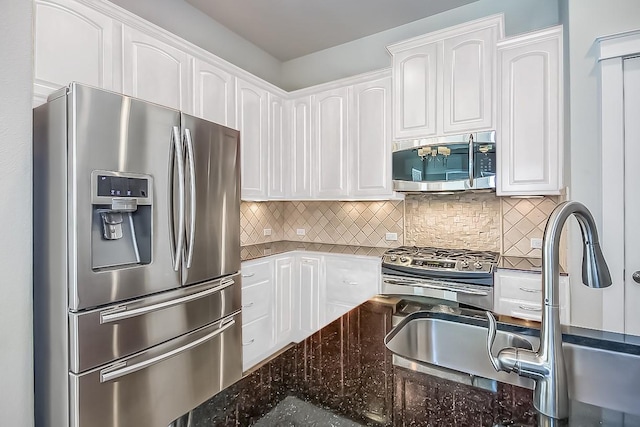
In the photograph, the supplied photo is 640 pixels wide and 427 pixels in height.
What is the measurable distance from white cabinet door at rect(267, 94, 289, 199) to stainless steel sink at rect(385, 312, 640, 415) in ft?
7.90

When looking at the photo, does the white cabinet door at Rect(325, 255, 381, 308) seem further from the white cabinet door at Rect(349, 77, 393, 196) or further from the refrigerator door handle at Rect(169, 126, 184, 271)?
the refrigerator door handle at Rect(169, 126, 184, 271)

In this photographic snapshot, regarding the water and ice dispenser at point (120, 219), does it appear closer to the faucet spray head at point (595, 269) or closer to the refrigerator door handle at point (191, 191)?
the refrigerator door handle at point (191, 191)

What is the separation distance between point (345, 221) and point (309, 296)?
91cm

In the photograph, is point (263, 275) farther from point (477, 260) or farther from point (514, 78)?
point (514, 78)

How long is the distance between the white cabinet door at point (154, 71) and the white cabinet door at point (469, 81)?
1.99 m

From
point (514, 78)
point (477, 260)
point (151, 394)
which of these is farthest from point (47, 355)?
point (514, 78)

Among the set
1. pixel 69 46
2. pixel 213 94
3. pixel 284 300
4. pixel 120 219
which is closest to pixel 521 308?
pixel 284 300

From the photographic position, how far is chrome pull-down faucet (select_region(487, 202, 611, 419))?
610mm

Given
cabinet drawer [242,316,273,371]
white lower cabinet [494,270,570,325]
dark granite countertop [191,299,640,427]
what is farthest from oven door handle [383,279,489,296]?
dark granite countertop [191,299,640,427]

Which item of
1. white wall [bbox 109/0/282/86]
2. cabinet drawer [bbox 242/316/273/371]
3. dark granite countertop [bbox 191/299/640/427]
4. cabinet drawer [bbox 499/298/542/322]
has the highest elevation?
white wall [bbox 109/0/282/86]

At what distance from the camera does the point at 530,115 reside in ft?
7.87

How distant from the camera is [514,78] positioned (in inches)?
96.4

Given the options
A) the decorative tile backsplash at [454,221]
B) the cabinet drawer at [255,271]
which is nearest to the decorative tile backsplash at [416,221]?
the decorative tile backsplash at [454,221]

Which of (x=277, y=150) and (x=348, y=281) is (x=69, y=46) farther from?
(x=348, y=281)
